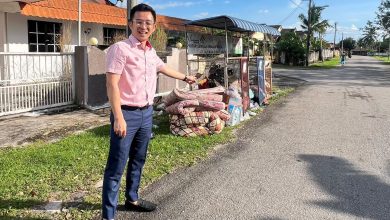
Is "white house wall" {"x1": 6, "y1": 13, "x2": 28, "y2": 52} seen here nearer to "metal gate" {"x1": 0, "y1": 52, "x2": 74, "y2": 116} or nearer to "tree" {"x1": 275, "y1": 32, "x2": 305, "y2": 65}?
"metal gate" {"x1": 0, "y1": 52, "x2": 74, "y2": 116}

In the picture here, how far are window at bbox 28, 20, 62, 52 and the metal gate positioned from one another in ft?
20.1

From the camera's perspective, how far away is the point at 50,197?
4113mm

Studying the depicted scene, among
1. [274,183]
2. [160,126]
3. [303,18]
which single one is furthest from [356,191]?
[303,18]

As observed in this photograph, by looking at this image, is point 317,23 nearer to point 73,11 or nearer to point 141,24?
point 73,11

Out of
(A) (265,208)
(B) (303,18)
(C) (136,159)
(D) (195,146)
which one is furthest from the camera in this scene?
(B) (303,18)

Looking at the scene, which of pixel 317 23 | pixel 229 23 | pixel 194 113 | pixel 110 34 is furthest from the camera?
pixel 317 23

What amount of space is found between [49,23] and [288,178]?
12802 millimetres

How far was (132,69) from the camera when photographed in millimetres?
3336

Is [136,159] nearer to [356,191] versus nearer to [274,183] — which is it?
[274,183]

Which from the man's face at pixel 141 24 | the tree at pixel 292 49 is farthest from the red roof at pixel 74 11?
the tree at pixel 292 49

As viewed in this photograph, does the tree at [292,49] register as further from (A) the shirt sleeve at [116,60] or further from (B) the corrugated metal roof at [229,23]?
(A) the shirt sleeve at [116,60]

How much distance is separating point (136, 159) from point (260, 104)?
25.4 ft

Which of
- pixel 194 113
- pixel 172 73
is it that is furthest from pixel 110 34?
pixel 172 73

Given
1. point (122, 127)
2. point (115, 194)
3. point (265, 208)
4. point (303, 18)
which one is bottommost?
point (265, 208)
